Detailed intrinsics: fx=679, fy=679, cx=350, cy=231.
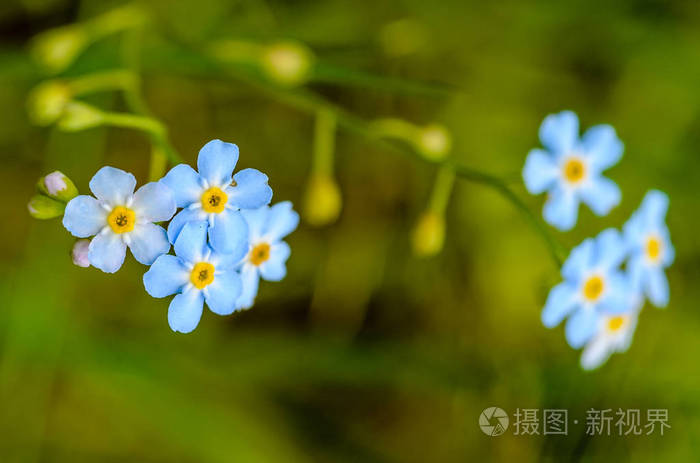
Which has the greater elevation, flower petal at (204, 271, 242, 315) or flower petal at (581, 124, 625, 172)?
flower petal at (581, 124, 625, 172)

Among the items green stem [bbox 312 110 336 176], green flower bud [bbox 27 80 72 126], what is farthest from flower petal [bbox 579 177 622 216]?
green flower bud [bbox 27 80 72 126]

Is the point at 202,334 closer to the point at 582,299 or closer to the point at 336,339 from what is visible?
the point at 336,339

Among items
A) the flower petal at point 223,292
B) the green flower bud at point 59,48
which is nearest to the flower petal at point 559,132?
the flower petal at point 223,292

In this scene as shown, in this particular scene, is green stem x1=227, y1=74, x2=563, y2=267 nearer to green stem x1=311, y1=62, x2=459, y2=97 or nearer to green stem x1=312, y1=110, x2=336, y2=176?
green stem x1=312, y1=110, x2=336, y2=176

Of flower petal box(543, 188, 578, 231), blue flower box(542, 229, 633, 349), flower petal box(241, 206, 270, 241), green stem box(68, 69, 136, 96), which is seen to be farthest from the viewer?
green stem box(68, 69, 136, 96)

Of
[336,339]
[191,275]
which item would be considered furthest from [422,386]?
[191,275]

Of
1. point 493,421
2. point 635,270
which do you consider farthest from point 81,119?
point 493,421
